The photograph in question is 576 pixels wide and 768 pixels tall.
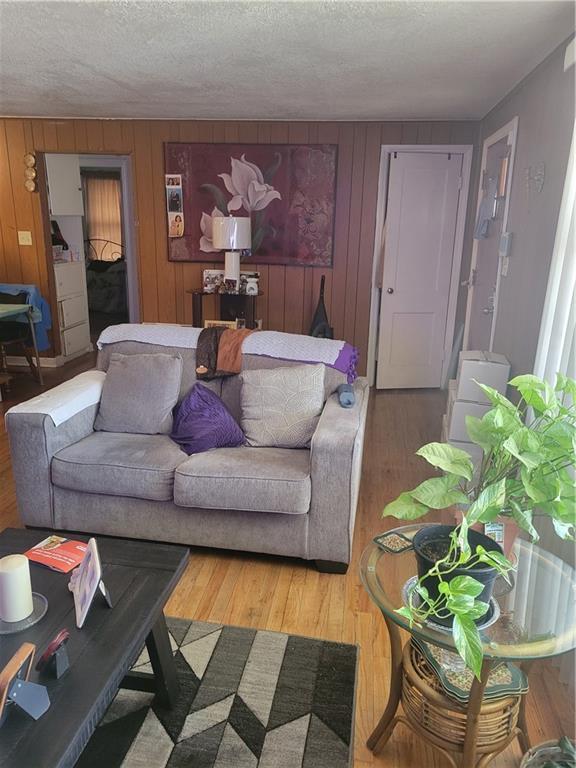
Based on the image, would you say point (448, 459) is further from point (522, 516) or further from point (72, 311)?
point (72, 311)

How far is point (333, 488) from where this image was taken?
2.42 metres

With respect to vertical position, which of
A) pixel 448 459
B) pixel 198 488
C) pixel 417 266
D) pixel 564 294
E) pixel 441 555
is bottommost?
pixel 198 488

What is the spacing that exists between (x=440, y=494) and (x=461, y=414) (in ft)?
6.55

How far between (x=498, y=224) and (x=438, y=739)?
3.13m

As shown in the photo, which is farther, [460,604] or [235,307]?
[235,307]

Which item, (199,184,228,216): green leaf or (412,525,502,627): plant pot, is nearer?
(412,525,502,627): plant pot

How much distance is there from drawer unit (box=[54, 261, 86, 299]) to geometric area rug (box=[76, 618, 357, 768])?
14.8 ft

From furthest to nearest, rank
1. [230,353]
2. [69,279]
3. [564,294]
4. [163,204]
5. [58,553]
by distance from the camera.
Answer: [69,279] → [163,204] → [230,353] → [564,294] → [58,553]

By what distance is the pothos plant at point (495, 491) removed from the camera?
4.11 feet

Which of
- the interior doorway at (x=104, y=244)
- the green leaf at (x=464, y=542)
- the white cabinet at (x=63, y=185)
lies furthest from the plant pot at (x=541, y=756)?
the interior doorway at (x=104, y=244)

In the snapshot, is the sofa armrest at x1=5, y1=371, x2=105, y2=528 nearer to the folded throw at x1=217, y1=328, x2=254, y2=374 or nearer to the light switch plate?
the folded throw at x1=217, y1=328, x2=254, y2=374

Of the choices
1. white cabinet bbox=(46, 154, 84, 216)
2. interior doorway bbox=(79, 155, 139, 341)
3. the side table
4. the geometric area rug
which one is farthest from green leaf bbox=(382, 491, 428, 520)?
interior doorway bbox=(79, 155, 139, 341)

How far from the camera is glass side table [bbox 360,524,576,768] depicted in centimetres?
135

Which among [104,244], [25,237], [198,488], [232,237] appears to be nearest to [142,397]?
[198,488]
